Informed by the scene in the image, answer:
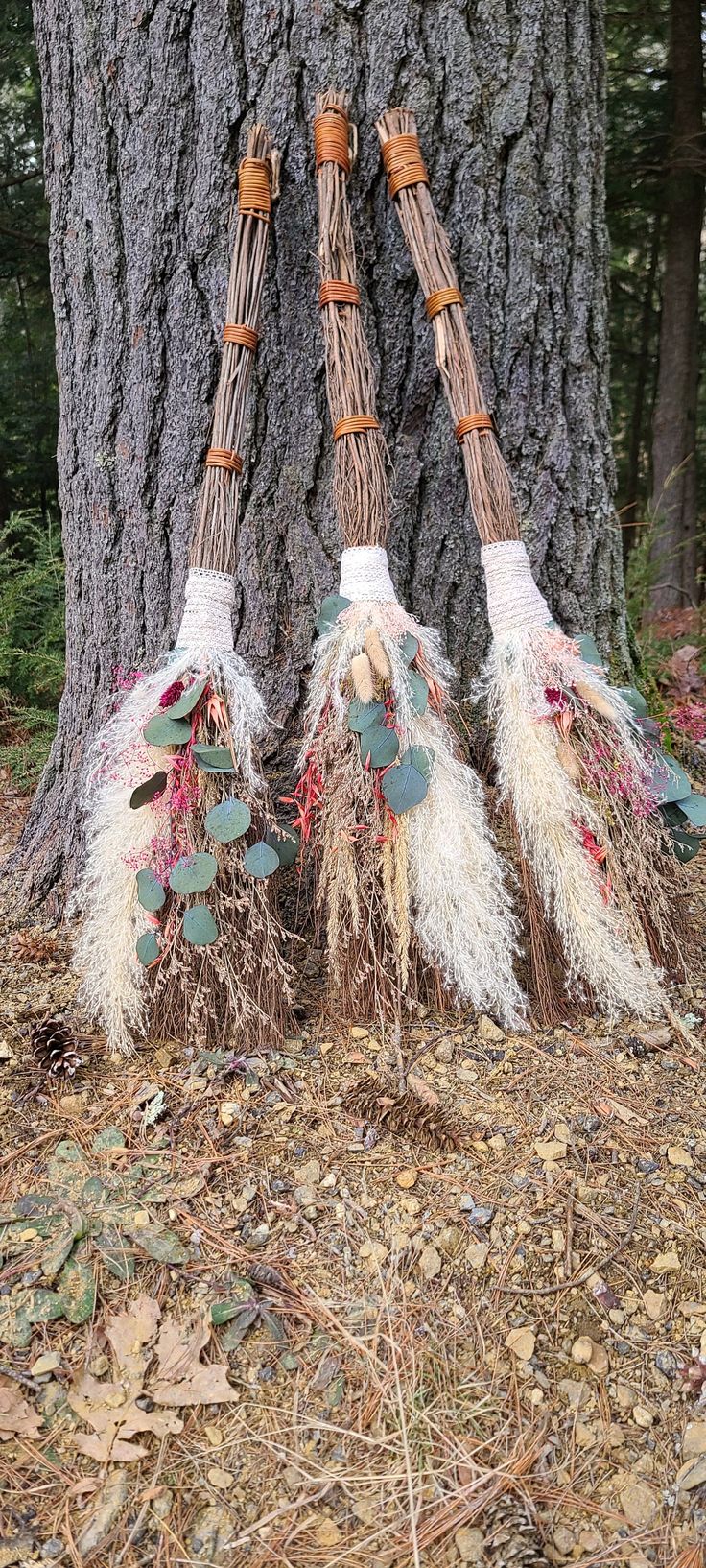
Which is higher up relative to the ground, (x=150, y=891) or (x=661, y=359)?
(x=661, y=359)

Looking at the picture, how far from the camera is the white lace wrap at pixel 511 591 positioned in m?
1.96

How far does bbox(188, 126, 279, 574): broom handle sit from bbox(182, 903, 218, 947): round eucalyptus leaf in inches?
27.0

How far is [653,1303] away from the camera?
1323mm

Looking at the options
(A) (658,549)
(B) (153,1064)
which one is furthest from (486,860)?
(A) (658,549)

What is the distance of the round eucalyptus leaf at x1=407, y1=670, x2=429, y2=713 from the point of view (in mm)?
1784

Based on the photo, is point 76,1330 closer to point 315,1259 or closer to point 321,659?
point 315,1259

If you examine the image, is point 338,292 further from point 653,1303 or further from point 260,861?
point 653,1303

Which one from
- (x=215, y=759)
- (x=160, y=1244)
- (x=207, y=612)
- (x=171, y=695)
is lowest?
(x=160, y=1244)

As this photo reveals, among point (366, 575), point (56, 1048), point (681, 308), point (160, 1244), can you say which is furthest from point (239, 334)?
point (681, 308)

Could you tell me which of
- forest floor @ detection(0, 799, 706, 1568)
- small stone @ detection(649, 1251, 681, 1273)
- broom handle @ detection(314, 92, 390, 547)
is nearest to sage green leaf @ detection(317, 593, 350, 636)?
broom handle @ detection(314, 92, 390, 547)

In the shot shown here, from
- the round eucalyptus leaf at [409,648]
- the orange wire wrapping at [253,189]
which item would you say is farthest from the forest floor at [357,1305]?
the orange wire wrapping at [253,189]

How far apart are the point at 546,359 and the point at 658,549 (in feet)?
17.2

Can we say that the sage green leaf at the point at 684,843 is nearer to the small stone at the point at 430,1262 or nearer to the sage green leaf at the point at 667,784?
→ the sage green leaf at the point at 667,784

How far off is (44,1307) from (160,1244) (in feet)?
0.55
